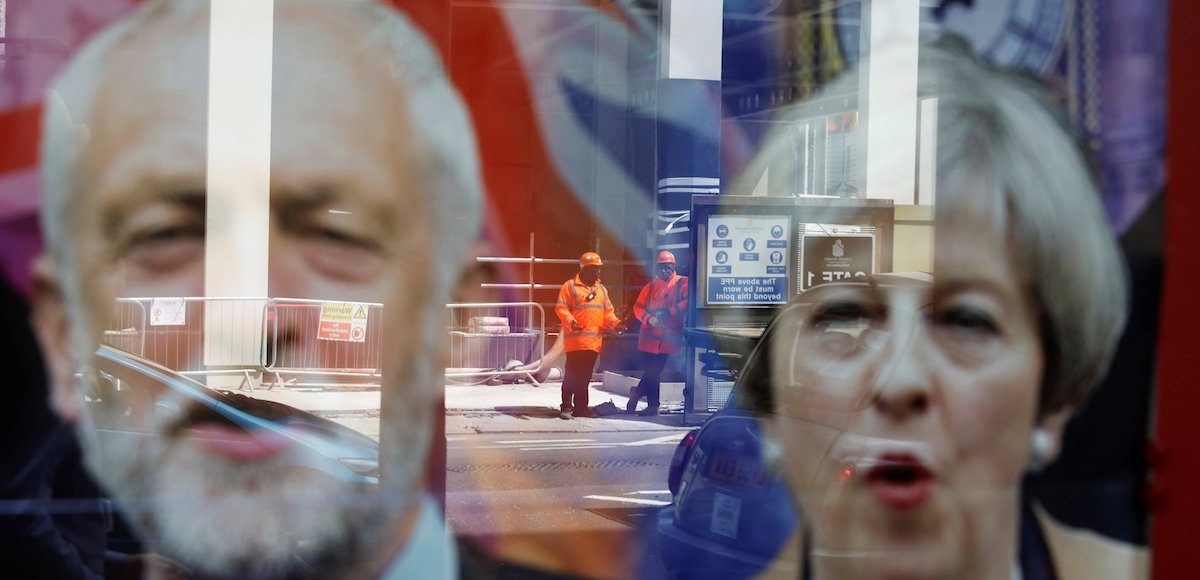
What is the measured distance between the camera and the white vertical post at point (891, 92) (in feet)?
9.69

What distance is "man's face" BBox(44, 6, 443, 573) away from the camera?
214 centimetres

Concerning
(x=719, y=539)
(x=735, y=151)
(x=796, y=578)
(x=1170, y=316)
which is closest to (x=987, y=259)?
(x=1170, y=316)

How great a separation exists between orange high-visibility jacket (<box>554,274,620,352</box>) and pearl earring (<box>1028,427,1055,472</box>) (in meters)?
3.34

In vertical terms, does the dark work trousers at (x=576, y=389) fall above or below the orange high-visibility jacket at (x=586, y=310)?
below

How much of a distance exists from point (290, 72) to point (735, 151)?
564 centimetres

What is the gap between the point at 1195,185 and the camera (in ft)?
8.54

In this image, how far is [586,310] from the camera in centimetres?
716

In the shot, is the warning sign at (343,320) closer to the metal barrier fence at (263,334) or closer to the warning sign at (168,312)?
the metal barrier fence at (263,334)

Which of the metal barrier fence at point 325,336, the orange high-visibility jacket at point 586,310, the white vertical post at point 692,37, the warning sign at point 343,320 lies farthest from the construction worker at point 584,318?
the warning sign at point 343,320

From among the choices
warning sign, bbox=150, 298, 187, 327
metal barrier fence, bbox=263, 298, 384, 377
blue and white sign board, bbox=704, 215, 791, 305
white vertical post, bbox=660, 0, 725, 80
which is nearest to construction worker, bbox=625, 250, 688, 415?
blue and white sign board, bbox=704, 215, 791, 305

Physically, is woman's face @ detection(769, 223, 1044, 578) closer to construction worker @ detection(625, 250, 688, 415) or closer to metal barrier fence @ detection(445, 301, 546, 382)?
metal barrier fence @ detection(445, 301, 546, 382)

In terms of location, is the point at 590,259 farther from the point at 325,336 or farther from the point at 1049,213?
the point at 325,336

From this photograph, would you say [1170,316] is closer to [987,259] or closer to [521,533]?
[987,259]

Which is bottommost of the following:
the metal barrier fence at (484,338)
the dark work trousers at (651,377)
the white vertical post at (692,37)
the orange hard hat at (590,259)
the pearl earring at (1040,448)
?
the dark work trousers at (651,377)
